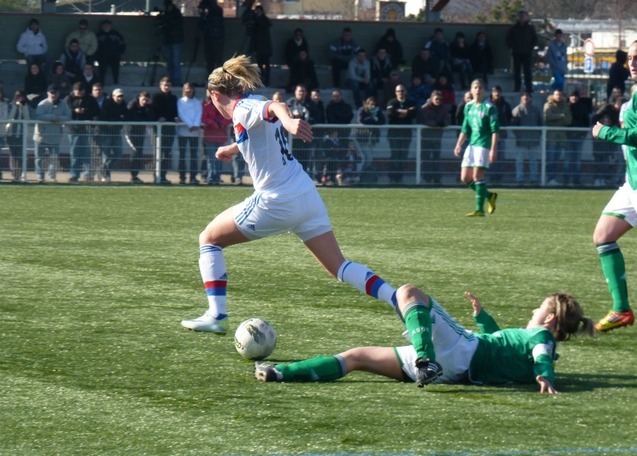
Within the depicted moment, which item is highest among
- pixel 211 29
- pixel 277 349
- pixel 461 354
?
pixel 211 29

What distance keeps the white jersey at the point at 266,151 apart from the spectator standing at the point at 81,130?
13539mm

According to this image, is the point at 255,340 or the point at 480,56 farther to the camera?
the point at 480,56

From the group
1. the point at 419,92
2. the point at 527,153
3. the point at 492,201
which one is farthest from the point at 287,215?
the point at 419,92

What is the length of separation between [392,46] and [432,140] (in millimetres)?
5303

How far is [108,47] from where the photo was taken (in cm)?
2484

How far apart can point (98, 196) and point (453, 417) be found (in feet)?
44.8

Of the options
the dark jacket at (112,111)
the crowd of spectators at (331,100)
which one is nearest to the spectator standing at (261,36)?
the crowd of spectators at (331,100)

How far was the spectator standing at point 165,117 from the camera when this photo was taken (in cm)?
2092

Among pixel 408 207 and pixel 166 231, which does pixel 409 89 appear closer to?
pixel 408 207

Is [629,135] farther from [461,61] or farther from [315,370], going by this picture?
[461,61]

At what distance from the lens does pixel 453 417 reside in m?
5.73

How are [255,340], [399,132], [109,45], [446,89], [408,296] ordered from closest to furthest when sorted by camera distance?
1. [408,296]
2. [255,340]
3. [399,132]
4. [446,89]
5. [109,45]

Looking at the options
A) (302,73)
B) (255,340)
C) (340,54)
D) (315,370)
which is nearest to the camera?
(315,370)

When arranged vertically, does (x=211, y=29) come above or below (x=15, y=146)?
above
